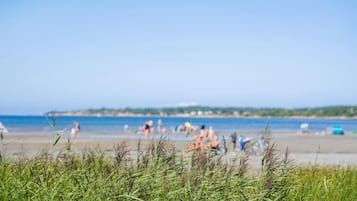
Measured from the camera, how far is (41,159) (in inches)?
316

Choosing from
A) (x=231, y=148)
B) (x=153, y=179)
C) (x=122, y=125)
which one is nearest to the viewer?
(x=153, y=179)

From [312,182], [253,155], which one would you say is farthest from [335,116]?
[312,182]

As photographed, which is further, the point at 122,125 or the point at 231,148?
the point at 122,125

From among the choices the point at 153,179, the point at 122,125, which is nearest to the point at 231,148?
the point at 153,179

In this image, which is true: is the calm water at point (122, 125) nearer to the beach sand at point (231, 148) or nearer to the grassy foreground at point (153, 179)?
the beach sand at point (231, 148)

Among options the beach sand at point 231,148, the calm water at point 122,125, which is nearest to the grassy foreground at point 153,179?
the beach sand at point 231,148

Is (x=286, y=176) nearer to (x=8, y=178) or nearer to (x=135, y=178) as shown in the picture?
(x=135, y=178)

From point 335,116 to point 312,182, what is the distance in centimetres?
19427

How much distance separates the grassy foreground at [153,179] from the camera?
6.41m

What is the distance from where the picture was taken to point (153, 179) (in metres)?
6.64

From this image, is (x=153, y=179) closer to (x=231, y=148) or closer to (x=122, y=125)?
(x=231, y=148)

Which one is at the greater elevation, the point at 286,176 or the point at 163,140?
the point at 163,140

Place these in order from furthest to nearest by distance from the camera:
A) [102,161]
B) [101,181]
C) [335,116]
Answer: [335,116], [102,161], [101,181]

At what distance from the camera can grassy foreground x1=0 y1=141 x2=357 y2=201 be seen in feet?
21.0
